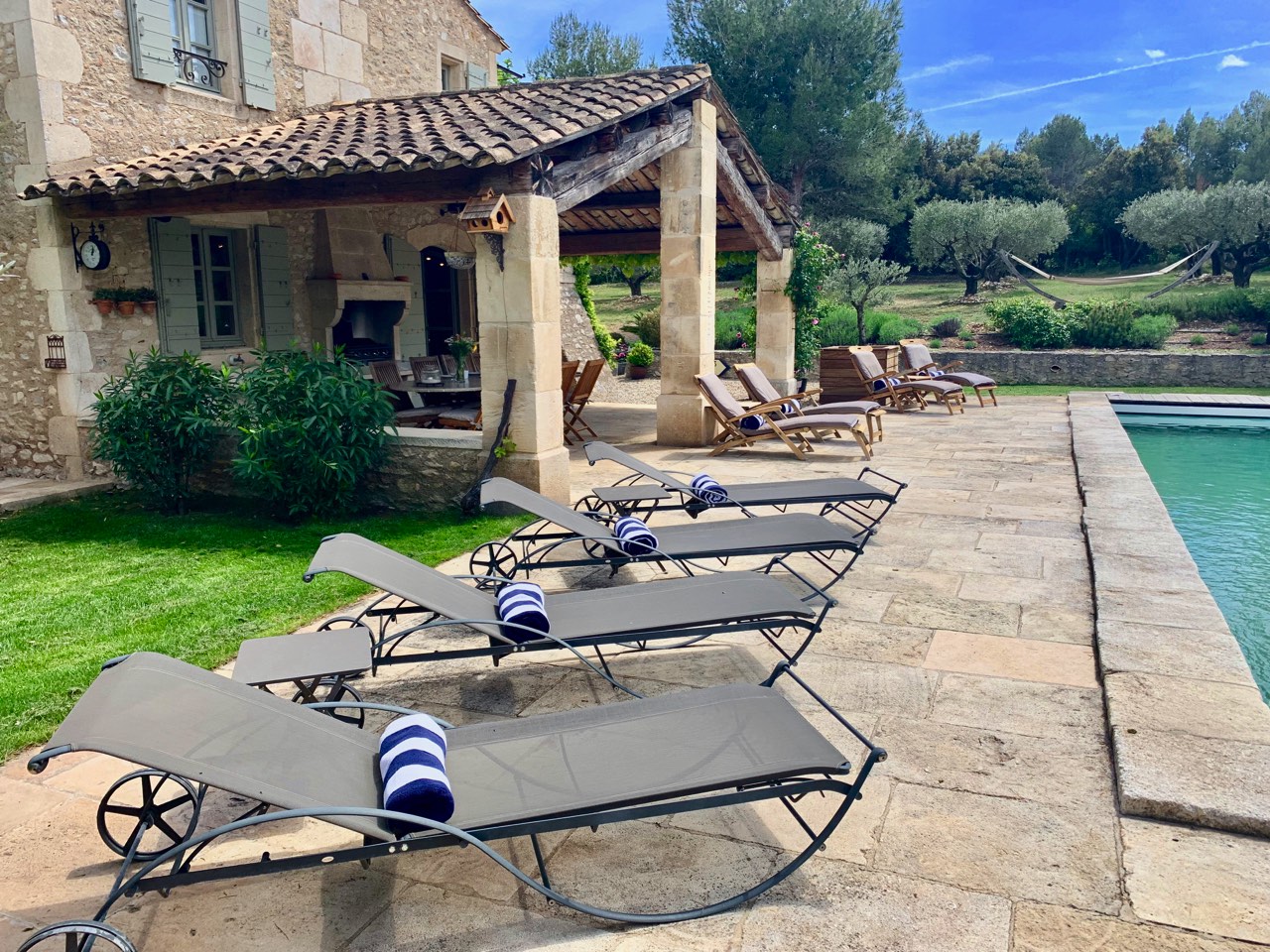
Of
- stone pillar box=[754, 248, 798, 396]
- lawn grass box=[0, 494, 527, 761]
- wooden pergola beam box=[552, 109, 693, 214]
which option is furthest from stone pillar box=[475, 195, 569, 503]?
stone pillar box=[754, 248, 798, 396]

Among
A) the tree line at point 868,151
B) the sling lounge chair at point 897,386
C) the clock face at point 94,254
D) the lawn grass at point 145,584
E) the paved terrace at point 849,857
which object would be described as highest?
the tree line at point 868,151

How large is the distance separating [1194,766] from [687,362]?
306 inches

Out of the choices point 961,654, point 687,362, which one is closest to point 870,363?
point 687,362

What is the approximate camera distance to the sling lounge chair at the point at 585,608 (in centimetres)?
340

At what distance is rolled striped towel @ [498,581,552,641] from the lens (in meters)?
3.41

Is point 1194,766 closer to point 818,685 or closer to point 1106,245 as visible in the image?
point 818,685

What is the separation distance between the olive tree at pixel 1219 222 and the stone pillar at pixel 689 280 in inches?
928

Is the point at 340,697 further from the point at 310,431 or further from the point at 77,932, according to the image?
the point at 310,431

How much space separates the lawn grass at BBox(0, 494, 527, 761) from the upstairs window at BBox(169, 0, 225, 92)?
4616mm

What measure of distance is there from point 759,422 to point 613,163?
3103 mm

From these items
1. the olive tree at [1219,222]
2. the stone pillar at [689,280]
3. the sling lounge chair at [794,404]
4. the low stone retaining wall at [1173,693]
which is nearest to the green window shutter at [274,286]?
the stone pillar at [689,280]

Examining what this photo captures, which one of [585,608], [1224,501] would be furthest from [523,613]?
[1224,501]

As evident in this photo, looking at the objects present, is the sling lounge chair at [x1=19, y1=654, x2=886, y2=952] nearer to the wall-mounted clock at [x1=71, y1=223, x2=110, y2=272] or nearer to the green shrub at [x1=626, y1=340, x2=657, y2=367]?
the wall-mounted clock at [x1=71, y1=223, x2=110, y2=272]

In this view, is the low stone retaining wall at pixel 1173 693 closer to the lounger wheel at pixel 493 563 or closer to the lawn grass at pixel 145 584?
the lounger wheel at pixel 493 563
